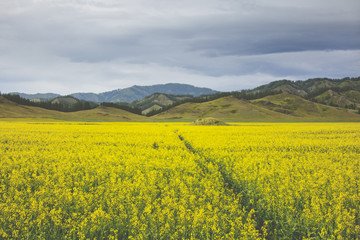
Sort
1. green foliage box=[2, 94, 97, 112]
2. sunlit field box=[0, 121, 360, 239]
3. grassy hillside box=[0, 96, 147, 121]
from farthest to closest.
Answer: green foliage box=[2, 94, 97, 112]
grassy hillside box=[0, 96, 147, 121]
sunlit field box=[0, 121, 360, 239]

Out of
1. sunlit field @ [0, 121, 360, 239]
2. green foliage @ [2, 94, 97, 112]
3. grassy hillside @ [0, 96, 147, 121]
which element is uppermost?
green foliage @ [2, 94, 97, 112]

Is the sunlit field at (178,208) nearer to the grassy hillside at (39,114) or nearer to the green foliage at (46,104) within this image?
the grassy hillside at (39,114)

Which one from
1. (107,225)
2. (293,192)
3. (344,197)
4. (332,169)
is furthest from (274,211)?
(332,169)

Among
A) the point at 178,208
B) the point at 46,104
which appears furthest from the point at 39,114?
the point at 178,208

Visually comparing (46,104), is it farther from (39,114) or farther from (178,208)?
(178,208)

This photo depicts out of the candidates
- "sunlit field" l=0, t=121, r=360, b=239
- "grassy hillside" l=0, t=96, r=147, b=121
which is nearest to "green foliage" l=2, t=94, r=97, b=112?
"grassy hillside" l=0, t=96, r=147, b=121

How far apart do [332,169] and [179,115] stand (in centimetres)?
16926

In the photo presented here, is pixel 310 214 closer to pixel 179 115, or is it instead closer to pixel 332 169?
pixel 332 169

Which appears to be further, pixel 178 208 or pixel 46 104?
pixel 46 104

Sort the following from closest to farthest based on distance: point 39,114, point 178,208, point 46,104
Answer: point 178,208 → point 39,114 → point 46,104

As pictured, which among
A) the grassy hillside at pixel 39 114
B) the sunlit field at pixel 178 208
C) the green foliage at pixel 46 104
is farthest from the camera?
the green foliage at pixel 46 104

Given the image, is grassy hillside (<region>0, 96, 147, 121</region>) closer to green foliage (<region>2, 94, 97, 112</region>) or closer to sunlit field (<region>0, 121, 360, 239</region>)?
green foliage (<region>2, 94, 97, 112</region>)

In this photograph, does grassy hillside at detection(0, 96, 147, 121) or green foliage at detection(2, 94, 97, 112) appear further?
green foliage at detection(2, 94, 97, 112)

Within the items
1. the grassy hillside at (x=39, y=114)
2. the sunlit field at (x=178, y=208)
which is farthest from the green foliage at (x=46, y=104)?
the sunlit field at (x=178, y=208)
